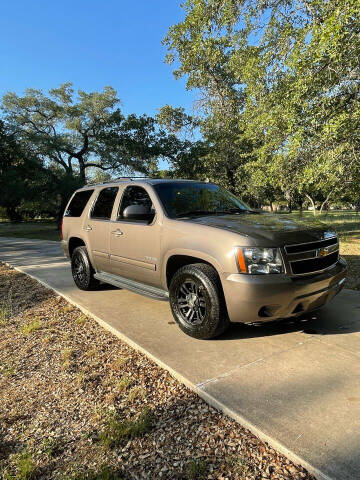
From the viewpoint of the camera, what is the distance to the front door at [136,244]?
394 centimetres

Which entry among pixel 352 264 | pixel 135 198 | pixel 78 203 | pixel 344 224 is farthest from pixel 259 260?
pixel 344 224

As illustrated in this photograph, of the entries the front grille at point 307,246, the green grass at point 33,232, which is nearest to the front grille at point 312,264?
the front grille at point 307,246

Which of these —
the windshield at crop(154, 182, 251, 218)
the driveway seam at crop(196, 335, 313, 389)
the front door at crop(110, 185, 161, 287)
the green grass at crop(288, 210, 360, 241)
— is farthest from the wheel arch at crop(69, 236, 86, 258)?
the driveway seam at crop(196, 335, 313, 389)

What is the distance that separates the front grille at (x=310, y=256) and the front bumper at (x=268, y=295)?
94mm

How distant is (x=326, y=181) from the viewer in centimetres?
1073

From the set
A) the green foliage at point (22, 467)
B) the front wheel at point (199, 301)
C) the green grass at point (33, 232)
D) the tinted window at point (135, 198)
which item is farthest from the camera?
the green grass at point (33, 232)

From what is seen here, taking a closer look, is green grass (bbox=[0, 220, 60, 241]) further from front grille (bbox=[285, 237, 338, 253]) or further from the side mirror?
front grille (bbox=[285, 237, 338, 253])

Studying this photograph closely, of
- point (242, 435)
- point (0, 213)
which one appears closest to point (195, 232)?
point (242, 435)

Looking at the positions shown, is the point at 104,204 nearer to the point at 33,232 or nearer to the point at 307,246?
the point at 307,246

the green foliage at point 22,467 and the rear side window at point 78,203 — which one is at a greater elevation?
the rear side window at point 78,203

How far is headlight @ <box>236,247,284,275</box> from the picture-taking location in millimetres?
2992

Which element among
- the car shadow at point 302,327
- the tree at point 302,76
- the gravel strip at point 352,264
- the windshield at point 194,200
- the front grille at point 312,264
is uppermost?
the tree at point 302,76

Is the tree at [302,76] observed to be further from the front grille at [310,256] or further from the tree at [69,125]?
the tree at [69,125]

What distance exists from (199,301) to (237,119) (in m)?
16.5
